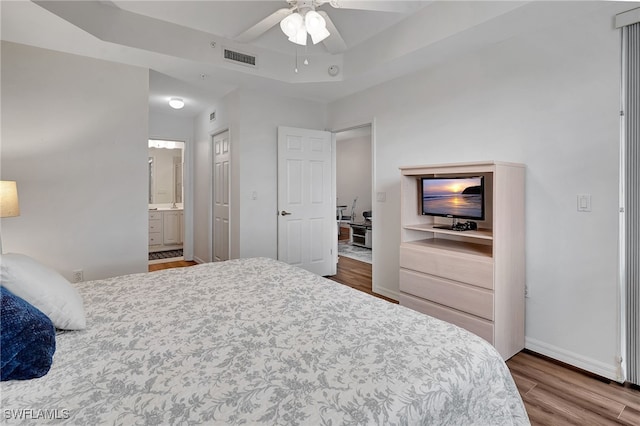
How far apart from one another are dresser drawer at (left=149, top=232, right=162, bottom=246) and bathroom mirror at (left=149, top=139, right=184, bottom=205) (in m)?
0.84

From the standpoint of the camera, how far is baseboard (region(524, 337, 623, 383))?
2.06 meters

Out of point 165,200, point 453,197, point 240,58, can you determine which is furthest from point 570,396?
point 165,200

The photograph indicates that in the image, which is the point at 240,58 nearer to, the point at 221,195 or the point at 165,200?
the point at 221,195

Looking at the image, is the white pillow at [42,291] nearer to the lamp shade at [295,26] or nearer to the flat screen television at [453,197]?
the lamp shade at [295,26]

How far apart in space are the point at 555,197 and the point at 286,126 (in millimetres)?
3081

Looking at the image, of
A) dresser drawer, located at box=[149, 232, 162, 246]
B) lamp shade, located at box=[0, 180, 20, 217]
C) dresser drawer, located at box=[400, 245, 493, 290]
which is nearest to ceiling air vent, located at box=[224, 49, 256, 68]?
lamp shade, located at box=[0, 180, 20, 217]

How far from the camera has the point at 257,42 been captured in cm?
333

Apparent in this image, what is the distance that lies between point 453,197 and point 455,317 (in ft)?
3.27

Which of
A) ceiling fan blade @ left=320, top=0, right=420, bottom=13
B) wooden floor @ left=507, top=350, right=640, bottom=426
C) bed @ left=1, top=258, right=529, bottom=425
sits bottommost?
wooden floor @ left=507, top=350, right=640, bottom=426

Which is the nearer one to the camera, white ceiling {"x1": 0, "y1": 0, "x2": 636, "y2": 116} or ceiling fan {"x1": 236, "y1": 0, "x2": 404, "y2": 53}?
ceiling fan {"x1": 236, "y1": 0, "x2": 404, "y2": 53}

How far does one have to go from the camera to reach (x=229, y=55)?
3250mm

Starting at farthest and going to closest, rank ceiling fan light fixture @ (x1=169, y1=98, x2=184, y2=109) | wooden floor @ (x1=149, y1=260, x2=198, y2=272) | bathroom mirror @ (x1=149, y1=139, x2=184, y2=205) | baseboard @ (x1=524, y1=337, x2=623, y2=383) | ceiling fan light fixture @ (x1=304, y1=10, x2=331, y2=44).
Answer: bathroom mirror @ (x1=149, y1=139, x2=184, y2=205) → wooden floor @ (x1=149, y1=260, x2=198, y2=272) → ceiling fan light fixture @ (x1=169, y1=98, x2=184, y2=109) → baseboard @ (x1=524, y1=337, x2=623, y2=383) → ceiling fan light fixture @ (x1=304, y1=10, x2=331, y2=44)

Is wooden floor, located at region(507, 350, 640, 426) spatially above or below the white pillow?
below

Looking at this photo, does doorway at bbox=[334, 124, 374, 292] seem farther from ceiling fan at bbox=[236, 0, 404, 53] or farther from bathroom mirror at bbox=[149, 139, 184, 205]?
ceiling fan at bbox=[236, 0, 404, 53]
